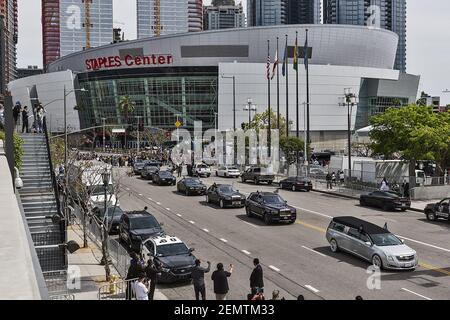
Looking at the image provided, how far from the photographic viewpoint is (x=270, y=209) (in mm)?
28906

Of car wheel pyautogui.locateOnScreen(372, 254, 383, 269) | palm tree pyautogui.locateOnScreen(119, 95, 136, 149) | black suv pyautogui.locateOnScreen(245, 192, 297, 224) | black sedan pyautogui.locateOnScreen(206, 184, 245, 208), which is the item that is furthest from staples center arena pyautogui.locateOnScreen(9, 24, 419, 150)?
car wheel pyautogui.locateOnScreen(372, 254, 383, 269)

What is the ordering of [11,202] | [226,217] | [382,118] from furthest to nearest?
1. [382,118]
2. [226,217]
3. [11,202]

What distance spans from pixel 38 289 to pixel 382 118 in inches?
1650

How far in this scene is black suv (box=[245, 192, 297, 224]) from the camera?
28.7 meters

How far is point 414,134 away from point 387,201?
815 cm

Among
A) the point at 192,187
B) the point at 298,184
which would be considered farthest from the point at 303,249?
the point at 298,184

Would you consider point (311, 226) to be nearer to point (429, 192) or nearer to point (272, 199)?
point (272, 199)

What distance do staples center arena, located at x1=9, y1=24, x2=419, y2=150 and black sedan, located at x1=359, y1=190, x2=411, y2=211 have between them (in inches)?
3424

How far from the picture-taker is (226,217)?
105ft

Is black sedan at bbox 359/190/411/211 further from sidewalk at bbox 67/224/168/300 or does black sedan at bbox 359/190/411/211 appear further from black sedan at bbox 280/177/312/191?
sidewalk at bbox 67/224/168/300

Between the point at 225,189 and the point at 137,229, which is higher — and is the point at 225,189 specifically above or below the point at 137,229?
above
